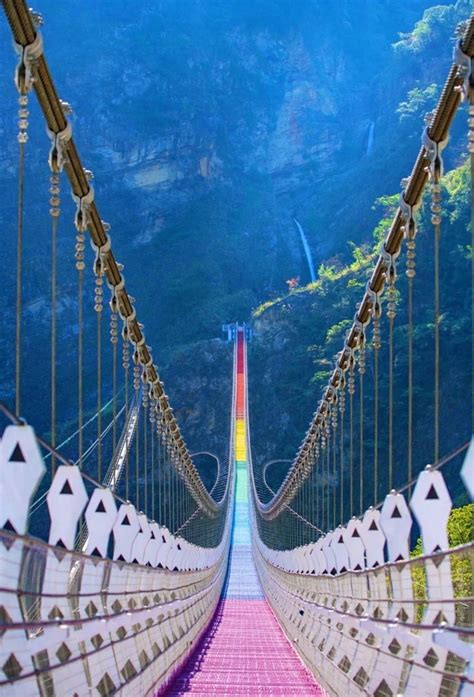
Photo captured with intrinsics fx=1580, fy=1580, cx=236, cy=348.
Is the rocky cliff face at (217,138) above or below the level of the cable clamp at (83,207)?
above

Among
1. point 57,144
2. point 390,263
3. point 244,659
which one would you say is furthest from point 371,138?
point 57,144

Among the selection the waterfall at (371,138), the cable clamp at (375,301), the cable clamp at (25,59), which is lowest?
the cable clamp at (25,59)

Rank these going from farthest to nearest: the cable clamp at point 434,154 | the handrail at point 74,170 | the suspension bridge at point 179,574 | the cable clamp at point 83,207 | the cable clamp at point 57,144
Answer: the cable clamp at point 83,207 < the cable clamp at point 434,154 < the cable clamp at point 57,144 < the handrail at point 74,170 < the suspension bridge at point 179,574

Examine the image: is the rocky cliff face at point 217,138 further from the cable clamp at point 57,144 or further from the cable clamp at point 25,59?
the cable clamp at point 25,59

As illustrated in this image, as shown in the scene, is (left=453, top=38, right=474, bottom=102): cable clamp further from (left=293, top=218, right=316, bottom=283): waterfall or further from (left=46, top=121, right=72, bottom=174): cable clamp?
(left=293, top=218, right=316, bottom=283): waterfall

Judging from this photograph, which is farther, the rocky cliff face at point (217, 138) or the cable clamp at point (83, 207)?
the rocky cliff face at point (217, 138)

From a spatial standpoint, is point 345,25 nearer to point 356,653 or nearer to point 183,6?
point 183,6

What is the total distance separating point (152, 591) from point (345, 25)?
323 feet

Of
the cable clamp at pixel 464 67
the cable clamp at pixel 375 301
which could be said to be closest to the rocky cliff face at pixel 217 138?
the cable clamp at pixel 375 301

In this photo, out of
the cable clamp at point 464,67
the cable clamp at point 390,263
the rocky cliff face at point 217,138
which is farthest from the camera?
the rocky cliff face at point 217,138

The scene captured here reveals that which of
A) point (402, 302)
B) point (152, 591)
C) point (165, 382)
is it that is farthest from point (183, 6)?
point (152, 591)

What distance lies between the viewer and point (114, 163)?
8725 centimetres

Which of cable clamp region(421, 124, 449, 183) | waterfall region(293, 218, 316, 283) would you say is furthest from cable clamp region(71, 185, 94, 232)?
waterfall region(293, 218, 316, 283)

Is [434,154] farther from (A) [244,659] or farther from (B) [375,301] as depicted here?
(A) [244,659]
